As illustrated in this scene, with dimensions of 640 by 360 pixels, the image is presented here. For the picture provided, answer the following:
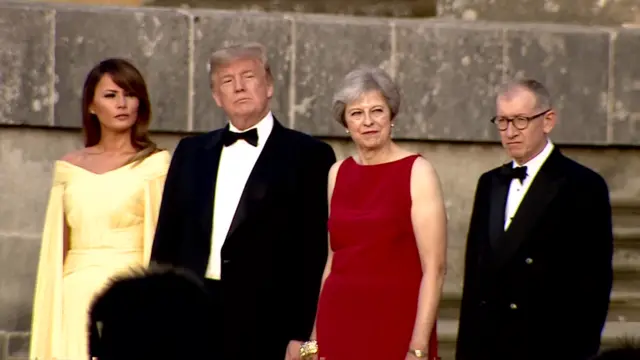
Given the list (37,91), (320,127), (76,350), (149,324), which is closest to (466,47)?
(320,127)

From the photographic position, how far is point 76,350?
679 cm

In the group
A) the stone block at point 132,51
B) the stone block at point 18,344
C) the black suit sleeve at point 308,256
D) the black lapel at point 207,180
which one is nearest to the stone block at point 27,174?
the stone block at point 132,51

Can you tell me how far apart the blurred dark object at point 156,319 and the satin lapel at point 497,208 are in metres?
2.78

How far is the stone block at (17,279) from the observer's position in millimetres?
7988

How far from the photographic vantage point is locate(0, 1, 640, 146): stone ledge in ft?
26.3

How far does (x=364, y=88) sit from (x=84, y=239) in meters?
1.31

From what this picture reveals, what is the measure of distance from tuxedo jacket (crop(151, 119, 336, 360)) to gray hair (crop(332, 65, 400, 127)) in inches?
9.5

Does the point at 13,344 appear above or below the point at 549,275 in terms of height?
below

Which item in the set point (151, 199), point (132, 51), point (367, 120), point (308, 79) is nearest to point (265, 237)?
point (367, 120)

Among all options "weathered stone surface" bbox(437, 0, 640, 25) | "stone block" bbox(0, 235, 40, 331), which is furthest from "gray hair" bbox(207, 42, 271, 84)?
"weathered stone surface" bbox(437, 0, 640, 25)

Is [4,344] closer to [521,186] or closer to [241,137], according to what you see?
[241,137]

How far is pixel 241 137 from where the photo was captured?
20.9ft

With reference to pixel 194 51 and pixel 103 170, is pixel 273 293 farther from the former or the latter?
pixel 194 51

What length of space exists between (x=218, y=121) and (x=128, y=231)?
1.49 m
